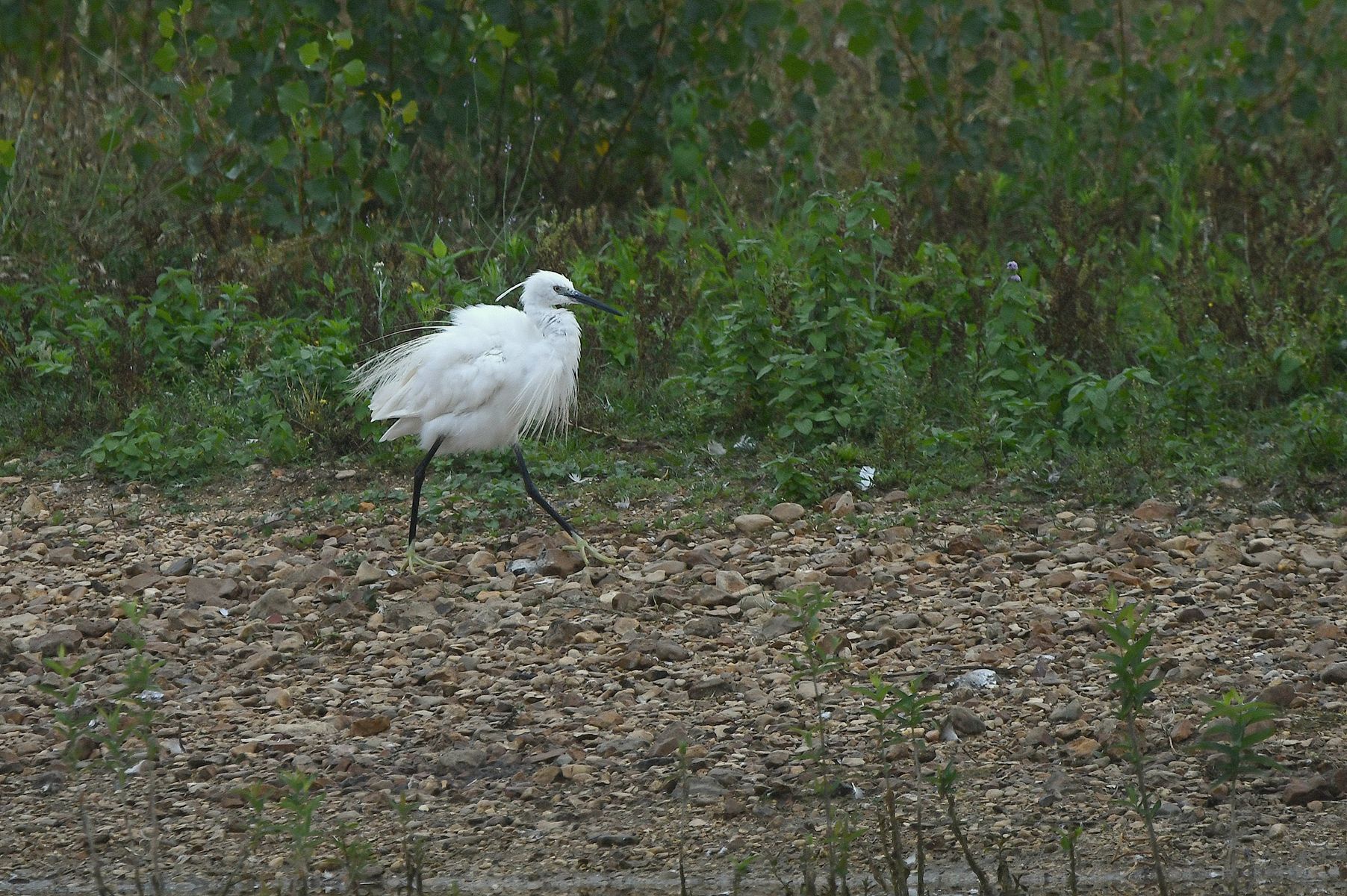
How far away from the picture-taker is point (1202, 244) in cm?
709

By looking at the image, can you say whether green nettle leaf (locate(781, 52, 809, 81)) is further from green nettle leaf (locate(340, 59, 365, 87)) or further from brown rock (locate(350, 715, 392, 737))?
brown rock (locate(350, 715, 392, 737))

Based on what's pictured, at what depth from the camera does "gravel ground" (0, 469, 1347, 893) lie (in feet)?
11.6

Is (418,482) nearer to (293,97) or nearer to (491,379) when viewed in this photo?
(491,379)

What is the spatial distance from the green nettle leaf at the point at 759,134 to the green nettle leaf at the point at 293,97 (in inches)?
85.2

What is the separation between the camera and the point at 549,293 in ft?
17.8

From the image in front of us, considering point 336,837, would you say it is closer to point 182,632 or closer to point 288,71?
point 182,632

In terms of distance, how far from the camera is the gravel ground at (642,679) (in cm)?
354

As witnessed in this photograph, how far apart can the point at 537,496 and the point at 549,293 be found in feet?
2.29

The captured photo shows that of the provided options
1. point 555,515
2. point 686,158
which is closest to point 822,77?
point 686,158

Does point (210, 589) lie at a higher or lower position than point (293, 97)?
lower

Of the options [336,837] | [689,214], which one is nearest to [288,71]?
[689,214]

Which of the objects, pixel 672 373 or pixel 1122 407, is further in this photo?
pixel 672 373

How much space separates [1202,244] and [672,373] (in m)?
2.51

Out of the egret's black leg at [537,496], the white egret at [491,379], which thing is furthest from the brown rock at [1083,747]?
the egret's black leg at [537,496]
